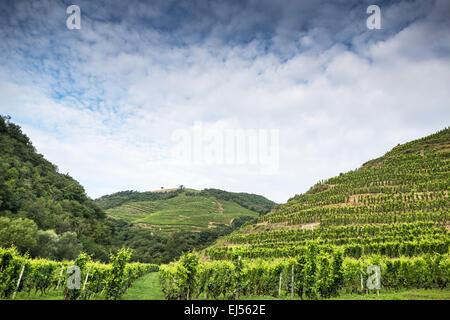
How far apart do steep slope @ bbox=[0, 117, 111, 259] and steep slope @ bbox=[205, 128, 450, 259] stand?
111ft

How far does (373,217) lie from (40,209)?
260ft

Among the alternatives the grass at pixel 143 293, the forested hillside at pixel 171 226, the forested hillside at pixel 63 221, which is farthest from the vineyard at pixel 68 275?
the forested hillside at pixel 171 226

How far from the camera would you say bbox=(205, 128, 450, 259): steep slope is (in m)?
37.4

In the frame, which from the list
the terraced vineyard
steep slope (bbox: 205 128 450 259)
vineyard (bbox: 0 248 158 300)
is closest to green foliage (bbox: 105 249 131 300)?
vineyard (bbox: 0 248 158 300)

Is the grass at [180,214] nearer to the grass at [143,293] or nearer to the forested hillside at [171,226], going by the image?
the forested hillside at [171,226]

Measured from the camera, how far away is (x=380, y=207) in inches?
2106

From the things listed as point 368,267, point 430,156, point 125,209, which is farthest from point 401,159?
point 125,209

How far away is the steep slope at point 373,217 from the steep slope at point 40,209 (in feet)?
111

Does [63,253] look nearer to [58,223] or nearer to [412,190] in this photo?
[58,223]

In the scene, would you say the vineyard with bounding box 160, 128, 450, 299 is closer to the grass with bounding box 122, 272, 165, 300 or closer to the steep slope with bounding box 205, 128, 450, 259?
the steep slope with bounding box 205, 128, 450, 259

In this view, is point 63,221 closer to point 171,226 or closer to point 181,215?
point 171,226

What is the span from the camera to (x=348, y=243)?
42.6 m

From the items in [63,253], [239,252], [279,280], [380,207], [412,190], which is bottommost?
[63,253]
